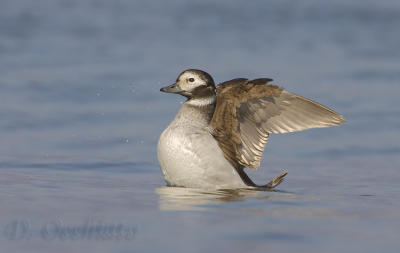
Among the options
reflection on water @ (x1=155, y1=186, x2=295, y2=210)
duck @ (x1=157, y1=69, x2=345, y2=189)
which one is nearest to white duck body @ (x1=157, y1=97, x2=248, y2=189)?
duck @ (x1=157, y1=69, x2=345, y2=189)

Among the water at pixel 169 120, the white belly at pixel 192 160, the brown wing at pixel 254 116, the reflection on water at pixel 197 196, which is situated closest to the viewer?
the water at pixel 169 120

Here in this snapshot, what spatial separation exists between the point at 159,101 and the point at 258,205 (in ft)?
20.0

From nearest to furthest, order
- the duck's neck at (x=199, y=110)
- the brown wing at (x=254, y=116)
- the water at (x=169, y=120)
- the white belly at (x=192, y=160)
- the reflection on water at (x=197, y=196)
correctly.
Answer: the water at (x=169, y=120), the reflection on water at (x=197, y=196), the white belly at (x=192, y=160), the duck's neck at (x=199, y=110), the brown wing at (x=254, y=116)

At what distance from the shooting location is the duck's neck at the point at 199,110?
8461 mm

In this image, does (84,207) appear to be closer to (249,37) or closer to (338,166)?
(338,166)

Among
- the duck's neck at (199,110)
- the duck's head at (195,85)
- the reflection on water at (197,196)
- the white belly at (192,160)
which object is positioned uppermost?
the duck's head at (195,85)

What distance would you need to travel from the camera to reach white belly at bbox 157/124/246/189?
26.5 ft

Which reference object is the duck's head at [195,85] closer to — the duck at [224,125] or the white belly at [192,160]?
the duck at [224,125]

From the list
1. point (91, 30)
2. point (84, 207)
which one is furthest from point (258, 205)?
point (91, 30)

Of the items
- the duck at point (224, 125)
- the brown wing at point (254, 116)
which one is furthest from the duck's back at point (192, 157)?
the brown wing at point (254, 116)

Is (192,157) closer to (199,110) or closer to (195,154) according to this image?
(195,154)

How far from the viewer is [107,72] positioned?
15.3m

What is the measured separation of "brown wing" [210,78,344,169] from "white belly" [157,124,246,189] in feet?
0.88

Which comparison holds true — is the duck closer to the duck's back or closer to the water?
the duck's back
